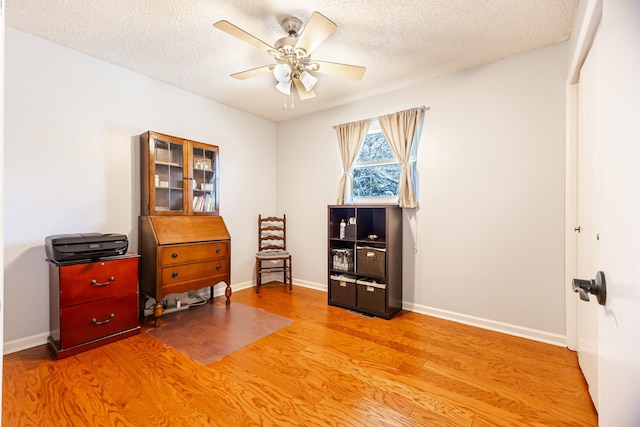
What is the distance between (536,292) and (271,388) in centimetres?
236

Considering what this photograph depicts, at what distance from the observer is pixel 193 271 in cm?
300

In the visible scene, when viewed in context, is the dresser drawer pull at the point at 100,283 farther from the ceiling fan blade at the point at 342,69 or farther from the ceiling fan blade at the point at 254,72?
the ceiling fan blade at the point at 342,69

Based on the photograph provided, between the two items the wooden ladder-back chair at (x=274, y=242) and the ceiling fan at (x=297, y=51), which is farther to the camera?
the wooden ladder-back chair at (x=274, y=242)

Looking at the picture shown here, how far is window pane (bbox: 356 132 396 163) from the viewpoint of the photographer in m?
3.52

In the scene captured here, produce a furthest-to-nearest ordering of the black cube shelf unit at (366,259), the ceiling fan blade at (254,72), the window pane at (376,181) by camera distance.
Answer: the window pane at (376,181) → the black cube shelf unit at (366,259) → the ceiling fan blade at (254,72)

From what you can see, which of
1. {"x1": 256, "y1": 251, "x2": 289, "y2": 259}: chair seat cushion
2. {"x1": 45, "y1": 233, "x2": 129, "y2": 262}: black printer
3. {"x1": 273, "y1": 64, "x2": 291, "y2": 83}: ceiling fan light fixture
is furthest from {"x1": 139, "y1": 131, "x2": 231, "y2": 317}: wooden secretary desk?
{"x1": 273, "y1": 64, "x2": 291, "y2": 83}: ceiling fan light fixture

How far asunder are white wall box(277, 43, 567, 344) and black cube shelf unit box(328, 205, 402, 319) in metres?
0.25

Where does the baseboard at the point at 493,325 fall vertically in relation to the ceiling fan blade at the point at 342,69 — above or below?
below

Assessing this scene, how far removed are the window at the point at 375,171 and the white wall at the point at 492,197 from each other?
319 mm

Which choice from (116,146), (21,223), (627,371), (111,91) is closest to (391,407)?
(627,371)

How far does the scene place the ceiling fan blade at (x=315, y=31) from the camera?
1.77 metres

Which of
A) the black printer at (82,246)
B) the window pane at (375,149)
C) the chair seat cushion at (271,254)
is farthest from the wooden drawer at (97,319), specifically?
the window pane at (375,149)

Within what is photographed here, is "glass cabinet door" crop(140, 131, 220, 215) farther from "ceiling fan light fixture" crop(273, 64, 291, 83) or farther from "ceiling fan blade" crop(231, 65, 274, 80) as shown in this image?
"ceiling fan light fixture" crop(273, 64, 291, 83)

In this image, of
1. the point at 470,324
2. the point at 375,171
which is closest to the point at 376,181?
the point at 375,171
